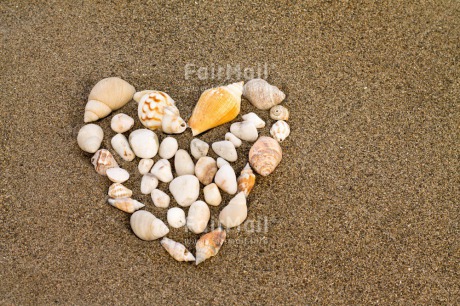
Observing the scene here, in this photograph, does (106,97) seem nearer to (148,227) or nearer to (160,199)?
(160,199)

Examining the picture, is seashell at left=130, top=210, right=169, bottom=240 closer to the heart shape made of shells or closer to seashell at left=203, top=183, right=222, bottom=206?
the heart shape made of shells

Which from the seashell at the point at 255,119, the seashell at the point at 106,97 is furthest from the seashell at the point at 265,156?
the seashell at the point at 106,97

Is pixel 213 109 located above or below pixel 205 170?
above

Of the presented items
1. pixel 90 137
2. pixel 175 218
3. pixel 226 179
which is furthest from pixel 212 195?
pixel 90 137

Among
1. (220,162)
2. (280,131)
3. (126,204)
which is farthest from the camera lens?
(280,131)

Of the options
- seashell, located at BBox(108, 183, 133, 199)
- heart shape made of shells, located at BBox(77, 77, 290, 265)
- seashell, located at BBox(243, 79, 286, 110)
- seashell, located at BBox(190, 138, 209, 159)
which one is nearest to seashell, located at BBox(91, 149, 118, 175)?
heart shape made of shells, located at BBox(77, 77, 290, 265)

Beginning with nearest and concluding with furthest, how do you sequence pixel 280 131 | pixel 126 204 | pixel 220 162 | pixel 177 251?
1. pixel 177 251
2. pixel 126 204
3. pixel 220 162
4. pixel 280 131

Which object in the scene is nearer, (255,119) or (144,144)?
(144,144)
